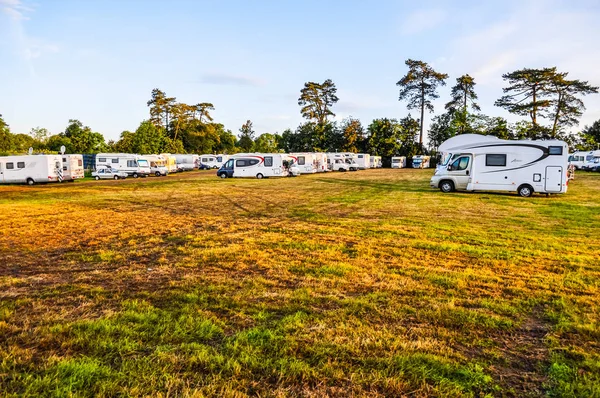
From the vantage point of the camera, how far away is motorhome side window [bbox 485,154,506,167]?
18266 mm

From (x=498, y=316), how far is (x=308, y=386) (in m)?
2.52

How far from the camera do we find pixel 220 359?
3.27 metres

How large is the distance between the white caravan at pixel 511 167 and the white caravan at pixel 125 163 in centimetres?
2814

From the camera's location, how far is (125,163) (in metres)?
35.5

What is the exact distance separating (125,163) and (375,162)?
37.8 m

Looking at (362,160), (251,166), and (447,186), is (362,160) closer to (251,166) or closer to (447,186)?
(251,166)

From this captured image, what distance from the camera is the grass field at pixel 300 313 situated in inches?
120

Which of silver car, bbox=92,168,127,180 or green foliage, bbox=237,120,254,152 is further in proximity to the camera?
green foliage, bbox=237,120,254,152

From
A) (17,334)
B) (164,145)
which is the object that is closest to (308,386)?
(17,334)

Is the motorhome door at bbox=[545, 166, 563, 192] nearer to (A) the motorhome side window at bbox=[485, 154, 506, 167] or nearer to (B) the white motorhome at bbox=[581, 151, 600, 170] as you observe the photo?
(A) the motorhome side window at bbox=[485, 154, 506, 167]

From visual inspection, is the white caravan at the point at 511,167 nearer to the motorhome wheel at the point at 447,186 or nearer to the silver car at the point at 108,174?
the motorhome wheel at the point at 447,186

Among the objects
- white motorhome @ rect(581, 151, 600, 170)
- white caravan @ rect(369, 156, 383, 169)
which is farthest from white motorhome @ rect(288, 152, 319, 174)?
white motorhome @ rect(581, 151, 600, 170)

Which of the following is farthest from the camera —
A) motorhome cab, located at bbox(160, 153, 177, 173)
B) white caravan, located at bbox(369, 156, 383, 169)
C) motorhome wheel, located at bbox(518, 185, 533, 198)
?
white caravan, located at bbox(369, 156, 383, 169)

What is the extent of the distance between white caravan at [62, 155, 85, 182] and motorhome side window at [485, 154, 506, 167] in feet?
96.8
